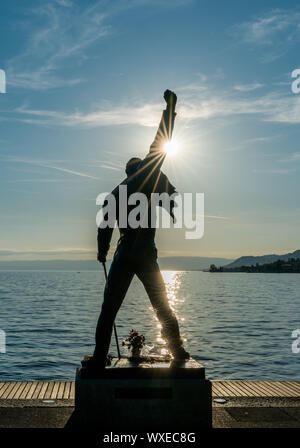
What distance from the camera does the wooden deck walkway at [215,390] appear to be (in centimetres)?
1000

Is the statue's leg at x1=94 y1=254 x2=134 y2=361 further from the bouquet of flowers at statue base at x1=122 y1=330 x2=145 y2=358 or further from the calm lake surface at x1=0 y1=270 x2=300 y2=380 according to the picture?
the calm lake surface at x1=0 y1=270 x2=300 y2=380

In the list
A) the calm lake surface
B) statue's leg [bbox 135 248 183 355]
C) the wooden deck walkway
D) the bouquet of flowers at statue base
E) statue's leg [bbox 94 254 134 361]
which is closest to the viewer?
statue's leg [bbox 94 254 134 361]

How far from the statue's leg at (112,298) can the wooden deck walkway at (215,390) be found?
2.83 metres

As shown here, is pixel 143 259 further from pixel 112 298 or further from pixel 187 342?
pixel 187 342

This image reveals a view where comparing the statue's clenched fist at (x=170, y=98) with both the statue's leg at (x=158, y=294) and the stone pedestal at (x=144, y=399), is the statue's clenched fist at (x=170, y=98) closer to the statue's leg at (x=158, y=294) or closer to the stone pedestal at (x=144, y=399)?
the statue's leg at (x=158, y=294)

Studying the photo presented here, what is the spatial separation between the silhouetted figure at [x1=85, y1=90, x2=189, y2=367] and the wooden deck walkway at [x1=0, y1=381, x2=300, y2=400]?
283cm

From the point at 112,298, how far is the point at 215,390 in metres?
4.15

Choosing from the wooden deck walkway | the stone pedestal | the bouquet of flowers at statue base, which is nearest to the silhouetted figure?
the stone pedestal

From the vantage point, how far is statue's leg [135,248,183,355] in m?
7.66

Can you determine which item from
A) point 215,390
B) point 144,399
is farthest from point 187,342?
point 144,399

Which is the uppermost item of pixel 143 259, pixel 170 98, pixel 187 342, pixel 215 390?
pixel 170 98

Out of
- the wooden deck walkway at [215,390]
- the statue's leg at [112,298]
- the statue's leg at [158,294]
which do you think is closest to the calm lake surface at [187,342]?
the wooden deck walkway at [215,390]

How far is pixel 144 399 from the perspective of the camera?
7082 millimetres
